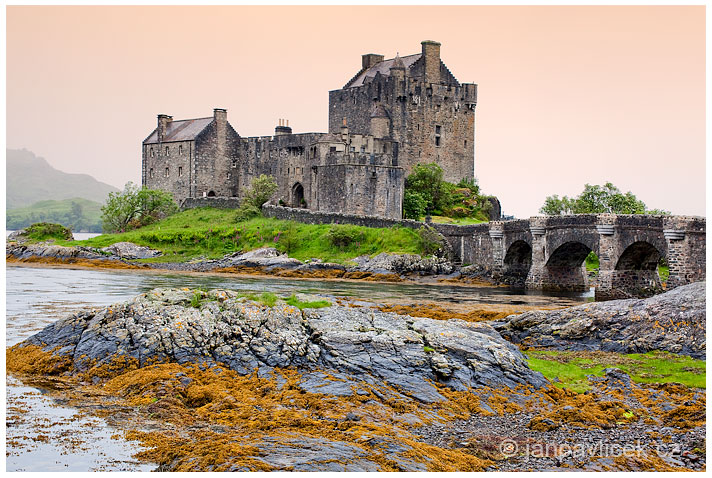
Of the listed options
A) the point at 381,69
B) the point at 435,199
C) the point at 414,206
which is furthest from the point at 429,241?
the point at 381,69

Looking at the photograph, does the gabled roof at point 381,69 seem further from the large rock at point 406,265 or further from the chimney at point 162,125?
the large rock at point 406,265

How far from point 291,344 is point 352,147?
41330mm

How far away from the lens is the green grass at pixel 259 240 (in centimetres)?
4828

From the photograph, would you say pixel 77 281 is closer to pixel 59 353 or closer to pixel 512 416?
pixel 59 353

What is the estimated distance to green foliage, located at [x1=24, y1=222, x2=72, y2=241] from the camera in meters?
56.0

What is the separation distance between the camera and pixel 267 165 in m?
65.3

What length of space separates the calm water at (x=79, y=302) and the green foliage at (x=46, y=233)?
452 inches

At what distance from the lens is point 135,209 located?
63188 millimetres

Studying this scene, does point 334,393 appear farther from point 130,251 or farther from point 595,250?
point 130,251

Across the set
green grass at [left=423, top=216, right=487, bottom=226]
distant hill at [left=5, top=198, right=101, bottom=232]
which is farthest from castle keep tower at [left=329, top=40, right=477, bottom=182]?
distant hill at [left=5, top=198, right=101, bottom=232]

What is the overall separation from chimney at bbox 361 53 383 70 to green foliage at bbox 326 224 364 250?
845 inches

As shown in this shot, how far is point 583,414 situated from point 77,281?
26739 mm

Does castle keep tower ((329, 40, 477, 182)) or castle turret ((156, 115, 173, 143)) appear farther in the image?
castle turret ((156, 115, 173, 143))

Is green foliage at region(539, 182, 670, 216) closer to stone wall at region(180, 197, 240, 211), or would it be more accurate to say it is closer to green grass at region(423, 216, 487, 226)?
green grass at region(423, 216, 487, 226)
